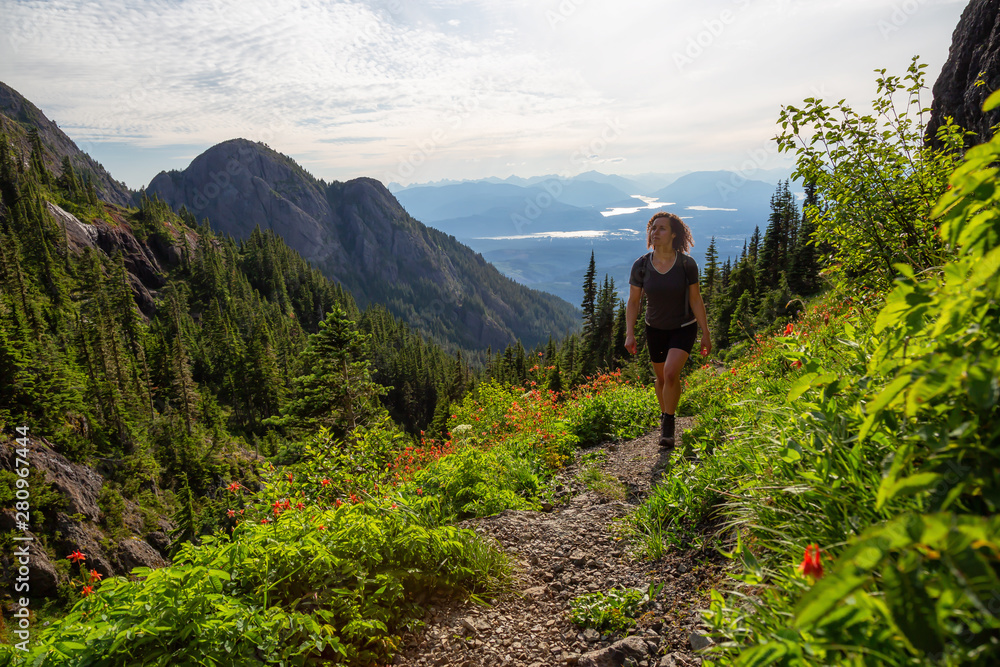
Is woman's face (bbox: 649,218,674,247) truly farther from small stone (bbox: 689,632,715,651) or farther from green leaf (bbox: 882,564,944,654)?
green leaf (bbox: 882,564,944,654)

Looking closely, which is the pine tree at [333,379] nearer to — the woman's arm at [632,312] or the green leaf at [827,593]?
the woman's arm at [632,312]

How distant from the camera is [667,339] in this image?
18.6ft

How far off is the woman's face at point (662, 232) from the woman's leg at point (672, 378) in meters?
1.25

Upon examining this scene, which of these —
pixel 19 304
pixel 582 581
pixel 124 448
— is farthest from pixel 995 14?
pixel 19 304

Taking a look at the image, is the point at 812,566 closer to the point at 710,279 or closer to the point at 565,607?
the point at 565,607

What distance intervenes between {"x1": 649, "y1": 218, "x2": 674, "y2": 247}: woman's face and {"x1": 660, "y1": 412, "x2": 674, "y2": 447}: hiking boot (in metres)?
2.03

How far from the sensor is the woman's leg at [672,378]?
5.36 meters

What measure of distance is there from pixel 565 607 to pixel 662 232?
4043 millimetres

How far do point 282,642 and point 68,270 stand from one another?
10578cm

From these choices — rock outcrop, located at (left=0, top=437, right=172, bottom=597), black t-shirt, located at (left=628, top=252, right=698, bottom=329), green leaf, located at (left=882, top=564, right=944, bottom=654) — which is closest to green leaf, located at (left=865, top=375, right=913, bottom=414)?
green leaf, located at (left=882, top=564, right=944, bottom=654)

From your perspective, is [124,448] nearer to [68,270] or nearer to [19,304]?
[19,304]

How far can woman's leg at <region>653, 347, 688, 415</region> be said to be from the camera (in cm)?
536

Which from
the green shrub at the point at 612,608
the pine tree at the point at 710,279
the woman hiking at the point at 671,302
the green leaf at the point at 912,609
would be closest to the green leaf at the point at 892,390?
the green leaf at the point at 912,609

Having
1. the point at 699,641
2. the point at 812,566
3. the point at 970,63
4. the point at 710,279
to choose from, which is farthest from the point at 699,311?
the point at 710,279
